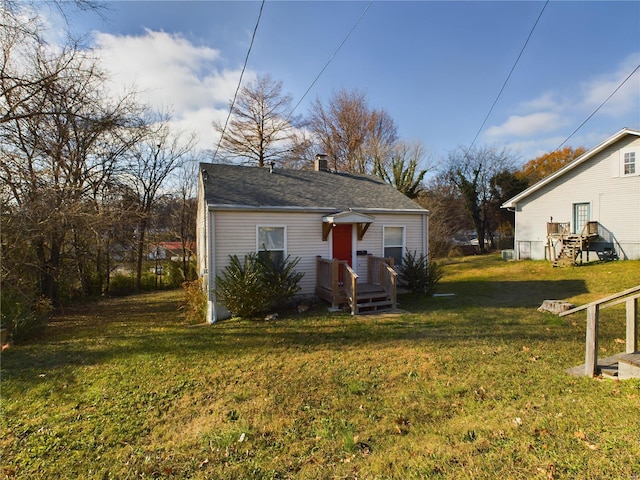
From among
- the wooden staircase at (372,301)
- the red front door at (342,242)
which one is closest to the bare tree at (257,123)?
the red front door at (342,242)

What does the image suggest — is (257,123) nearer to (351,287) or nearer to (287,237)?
(287,237)

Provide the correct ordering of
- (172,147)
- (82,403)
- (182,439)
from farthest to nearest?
1. (172,147)
2. (82,403)
3. (182,439)

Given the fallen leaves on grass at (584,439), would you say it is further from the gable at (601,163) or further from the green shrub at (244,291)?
the gable at (601,163)

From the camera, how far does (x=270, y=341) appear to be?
6750 millimetres

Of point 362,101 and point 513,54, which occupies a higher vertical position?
point 362,101

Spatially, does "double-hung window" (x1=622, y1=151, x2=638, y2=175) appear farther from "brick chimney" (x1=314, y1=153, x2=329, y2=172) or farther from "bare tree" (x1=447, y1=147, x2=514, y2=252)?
"bare tree" (x1=447, y1=147, x2=514, y2=252)

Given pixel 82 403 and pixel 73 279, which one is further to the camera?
pixel 73 279

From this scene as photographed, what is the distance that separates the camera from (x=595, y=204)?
16.2 metres

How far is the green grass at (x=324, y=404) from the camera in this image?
2922 mm

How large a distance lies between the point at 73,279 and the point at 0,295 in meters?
7.30

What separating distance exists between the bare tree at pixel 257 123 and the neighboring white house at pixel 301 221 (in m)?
12.2

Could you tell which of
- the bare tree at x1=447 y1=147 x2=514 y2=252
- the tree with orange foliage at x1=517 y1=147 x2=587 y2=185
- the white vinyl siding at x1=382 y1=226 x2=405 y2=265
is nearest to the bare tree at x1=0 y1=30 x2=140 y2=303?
the white vinyl siding at x1=382 y1=226 x2=405 y2=265

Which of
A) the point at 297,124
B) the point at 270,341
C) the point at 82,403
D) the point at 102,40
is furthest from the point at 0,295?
the point at 297,124

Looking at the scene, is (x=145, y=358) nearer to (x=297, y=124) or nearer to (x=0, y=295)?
(x=0, y=295)
